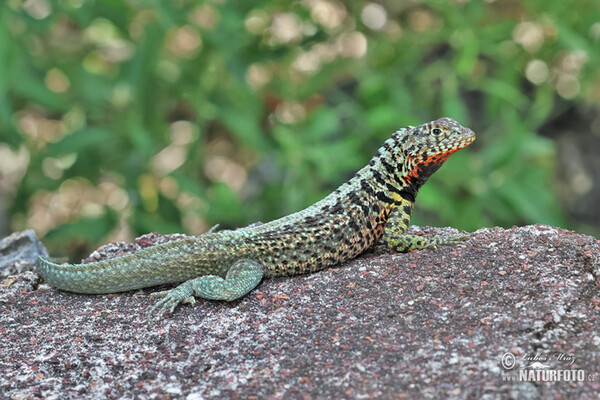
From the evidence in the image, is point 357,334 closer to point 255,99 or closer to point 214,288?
point 214,288

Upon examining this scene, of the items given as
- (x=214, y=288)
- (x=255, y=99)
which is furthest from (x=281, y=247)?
(x=255, y=99)

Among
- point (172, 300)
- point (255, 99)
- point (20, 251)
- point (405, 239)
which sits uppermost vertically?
point (255, 99)

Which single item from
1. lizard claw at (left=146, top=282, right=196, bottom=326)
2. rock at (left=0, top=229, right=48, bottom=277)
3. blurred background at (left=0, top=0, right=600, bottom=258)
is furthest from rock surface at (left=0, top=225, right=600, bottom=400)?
blurred background at (left=0, top=0, right=600, bottom=258)

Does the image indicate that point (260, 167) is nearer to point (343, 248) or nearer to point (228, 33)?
point (228, 33)

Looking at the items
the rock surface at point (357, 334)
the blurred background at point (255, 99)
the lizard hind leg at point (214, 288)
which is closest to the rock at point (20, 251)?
the rock surface at point (357, 334)

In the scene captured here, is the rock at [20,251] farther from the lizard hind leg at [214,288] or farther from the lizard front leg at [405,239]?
the lizard front leg at [405,239]

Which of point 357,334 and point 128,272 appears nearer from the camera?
point 357,334

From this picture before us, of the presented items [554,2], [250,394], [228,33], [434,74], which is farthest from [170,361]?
[554,2]
